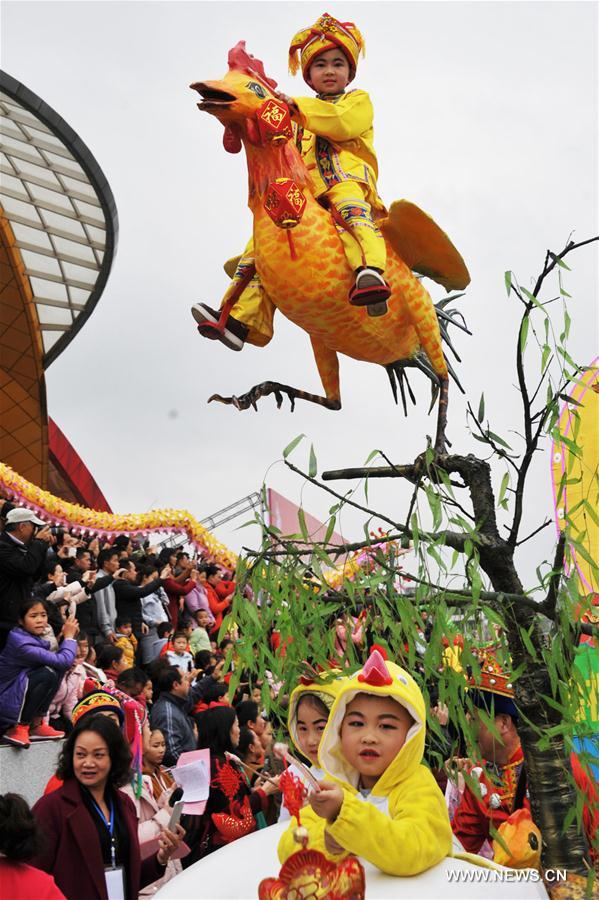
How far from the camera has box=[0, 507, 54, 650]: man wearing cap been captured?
6.11m

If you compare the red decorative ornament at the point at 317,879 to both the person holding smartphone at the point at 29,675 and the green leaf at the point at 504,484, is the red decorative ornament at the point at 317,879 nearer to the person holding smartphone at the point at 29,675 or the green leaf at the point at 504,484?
the green leaf at the point at 504,484

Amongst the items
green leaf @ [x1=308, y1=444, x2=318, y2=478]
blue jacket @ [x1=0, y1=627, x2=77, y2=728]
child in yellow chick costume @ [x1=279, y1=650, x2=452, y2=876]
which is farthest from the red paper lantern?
blue jacket @ [x1=0, y1=627, x2=77, y2=728]

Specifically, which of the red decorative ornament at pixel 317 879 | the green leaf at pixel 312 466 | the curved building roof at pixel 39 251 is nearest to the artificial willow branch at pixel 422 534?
the green leaf at pixel 312 466

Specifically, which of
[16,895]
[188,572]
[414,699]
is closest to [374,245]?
[414,699]

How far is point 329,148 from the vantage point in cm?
418

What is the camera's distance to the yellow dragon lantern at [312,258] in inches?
153

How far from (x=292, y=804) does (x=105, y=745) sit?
1.30m

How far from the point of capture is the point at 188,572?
1066cm

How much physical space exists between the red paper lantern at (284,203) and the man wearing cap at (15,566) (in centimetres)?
312

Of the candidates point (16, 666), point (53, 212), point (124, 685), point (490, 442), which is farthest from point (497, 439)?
point (53, 212)

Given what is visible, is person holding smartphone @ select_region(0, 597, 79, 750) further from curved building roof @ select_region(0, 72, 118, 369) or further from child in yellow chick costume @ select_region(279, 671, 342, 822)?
curved building roof @ select_region(0, 72, 118, 369)

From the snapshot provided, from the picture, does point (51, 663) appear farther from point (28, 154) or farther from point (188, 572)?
point (28, 154)

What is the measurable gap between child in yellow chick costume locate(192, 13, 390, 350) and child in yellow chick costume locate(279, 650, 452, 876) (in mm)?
1611

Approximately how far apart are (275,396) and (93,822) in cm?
178
